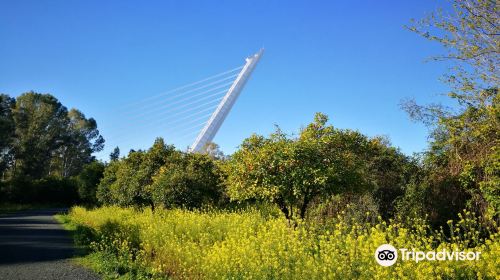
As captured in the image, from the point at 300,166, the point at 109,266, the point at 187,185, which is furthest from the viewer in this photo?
the point at 187,185

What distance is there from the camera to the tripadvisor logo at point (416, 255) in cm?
532

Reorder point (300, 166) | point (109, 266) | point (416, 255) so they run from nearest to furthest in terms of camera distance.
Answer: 1. point (416, 255)
2. point (109, 266)
3. point (300, 166)

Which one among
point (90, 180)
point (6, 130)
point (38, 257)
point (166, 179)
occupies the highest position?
point (6, 130)

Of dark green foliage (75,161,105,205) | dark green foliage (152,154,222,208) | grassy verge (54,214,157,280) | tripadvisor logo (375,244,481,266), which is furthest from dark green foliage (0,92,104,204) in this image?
tripadvisor logo (375,244,481,266)

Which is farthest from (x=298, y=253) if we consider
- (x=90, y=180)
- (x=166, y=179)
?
(x=90, y=180)

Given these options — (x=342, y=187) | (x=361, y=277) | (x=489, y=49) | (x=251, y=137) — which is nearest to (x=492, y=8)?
(x=489, y=49)

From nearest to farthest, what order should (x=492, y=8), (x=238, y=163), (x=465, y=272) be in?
1. (x=465, y=272)
2. (x=492, y=8)
3. (x=238, y=163)

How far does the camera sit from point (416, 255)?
18.1ft

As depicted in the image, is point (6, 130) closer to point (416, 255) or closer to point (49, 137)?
point (49, 137)

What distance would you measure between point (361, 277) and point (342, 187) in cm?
604

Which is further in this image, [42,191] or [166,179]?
[42,191]

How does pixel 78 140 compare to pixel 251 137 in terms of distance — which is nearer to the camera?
pixel 251 137

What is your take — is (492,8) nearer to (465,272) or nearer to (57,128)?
(465,272)

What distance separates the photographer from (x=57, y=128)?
69.4 metres
